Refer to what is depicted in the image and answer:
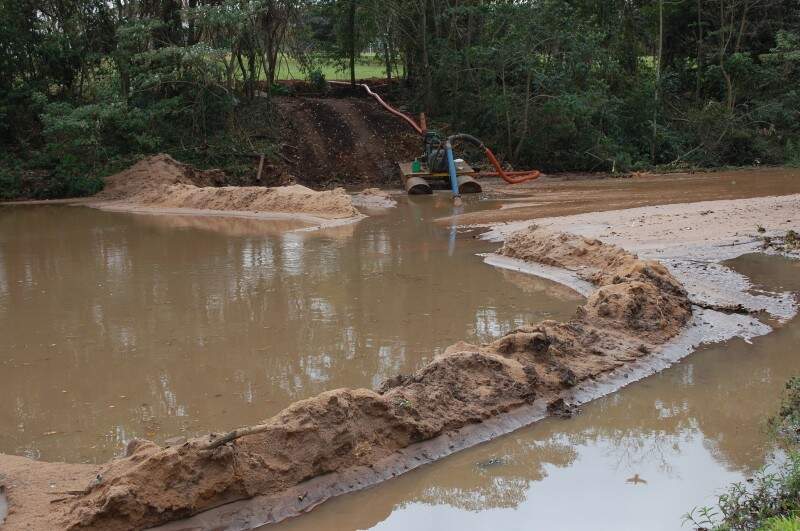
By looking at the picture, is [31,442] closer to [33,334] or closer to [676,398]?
[33,334]

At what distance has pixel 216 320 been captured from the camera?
25.2 feet

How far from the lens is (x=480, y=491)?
4387 mm

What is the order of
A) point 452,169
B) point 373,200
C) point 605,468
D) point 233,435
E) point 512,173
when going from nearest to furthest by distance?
point 233,435 < point 605,468 < point 373,200 < point 452,169 < point 512,173

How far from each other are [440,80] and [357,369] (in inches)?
713

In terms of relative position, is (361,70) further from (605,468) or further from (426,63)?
(605,468)

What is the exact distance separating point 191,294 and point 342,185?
1186 cm

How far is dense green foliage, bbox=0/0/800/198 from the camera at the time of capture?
19.2m

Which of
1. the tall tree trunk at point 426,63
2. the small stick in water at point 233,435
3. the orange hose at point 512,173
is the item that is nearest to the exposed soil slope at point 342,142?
the tall tree trunk at point 426,63

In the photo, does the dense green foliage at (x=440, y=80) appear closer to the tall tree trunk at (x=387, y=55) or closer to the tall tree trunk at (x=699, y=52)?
the tall tree trunk at (x=699, y=52)

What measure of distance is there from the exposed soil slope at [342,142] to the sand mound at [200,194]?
2.88 metres

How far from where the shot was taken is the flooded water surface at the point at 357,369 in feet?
14.2

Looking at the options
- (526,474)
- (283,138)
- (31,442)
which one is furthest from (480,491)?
(283,138)

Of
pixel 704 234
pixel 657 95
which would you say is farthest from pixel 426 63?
pixel 704 234

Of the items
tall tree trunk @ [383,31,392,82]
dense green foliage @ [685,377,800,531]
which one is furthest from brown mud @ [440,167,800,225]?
dense green foliage @ [685,377,800,531]
